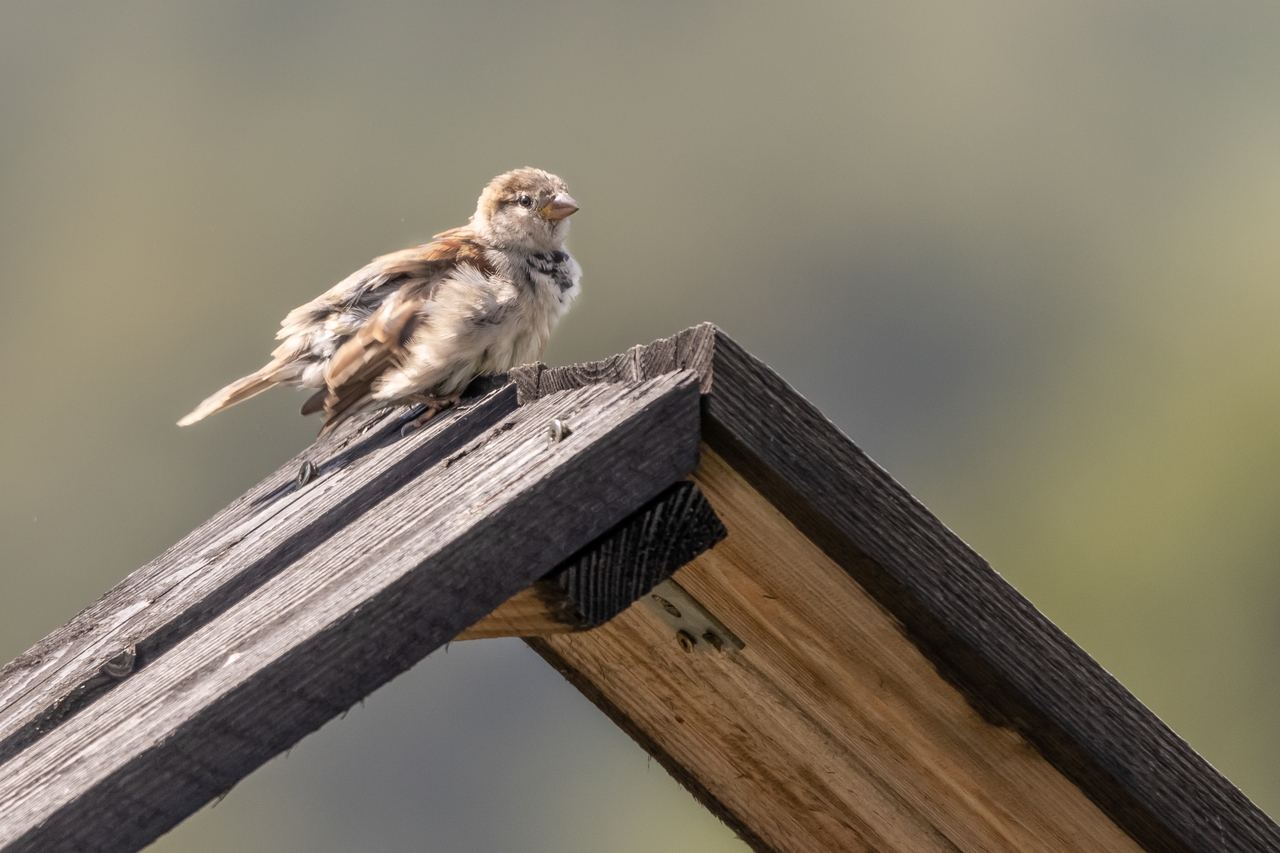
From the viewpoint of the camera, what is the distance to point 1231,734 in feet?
30.3

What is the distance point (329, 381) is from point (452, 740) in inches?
245

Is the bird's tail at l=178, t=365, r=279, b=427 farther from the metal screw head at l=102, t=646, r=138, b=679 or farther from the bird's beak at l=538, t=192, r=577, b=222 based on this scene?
the metal screw head at l=102, t=646, r=138, b=679

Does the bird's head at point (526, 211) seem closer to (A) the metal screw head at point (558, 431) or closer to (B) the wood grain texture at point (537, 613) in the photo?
(B) the wood grain texture at point (537, 613)

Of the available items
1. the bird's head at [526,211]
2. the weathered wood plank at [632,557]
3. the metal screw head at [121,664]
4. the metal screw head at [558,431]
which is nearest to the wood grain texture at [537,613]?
the weathered wood plank at [632,557]

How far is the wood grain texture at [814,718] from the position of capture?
151 cm

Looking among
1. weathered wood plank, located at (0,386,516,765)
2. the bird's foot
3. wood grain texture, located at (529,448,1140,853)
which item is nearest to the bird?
the bird's foot

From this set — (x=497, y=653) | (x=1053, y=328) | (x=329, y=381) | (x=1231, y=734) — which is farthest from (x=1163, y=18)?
(x=329, y=381)

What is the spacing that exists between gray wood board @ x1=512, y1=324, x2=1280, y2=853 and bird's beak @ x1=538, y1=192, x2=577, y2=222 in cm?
270

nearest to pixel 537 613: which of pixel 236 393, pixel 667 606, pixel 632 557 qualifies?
pixel 632 557

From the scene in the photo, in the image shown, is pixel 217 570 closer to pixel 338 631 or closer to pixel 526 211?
pixel 338 631

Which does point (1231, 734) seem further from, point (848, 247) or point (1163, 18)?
point (1163, 18)

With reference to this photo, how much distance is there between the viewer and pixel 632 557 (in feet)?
4.50

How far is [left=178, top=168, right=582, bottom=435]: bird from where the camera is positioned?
3.30 meters

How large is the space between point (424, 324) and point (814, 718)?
182 cm
